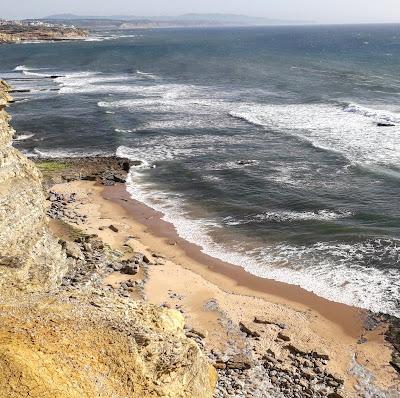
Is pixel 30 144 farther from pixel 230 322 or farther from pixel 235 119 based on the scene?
pixel 230 322

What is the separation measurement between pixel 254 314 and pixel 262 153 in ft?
84.4

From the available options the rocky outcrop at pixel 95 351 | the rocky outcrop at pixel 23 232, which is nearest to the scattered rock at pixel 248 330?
the rocky outcrop at pixel 95 351

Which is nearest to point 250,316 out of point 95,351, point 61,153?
point 95,351

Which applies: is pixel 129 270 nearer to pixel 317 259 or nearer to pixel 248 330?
pixel 248 330

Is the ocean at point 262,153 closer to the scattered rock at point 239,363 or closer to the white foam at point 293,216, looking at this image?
the white foam at point 293,216

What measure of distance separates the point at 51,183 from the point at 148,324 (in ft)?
94.3

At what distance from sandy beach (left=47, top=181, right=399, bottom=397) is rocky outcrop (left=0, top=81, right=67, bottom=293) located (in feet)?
13.6

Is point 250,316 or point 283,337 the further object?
point 250,316

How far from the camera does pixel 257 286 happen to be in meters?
25.1

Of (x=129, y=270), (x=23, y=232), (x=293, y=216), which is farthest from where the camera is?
(x=293, y=216)

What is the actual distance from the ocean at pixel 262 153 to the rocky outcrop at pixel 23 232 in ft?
35.7

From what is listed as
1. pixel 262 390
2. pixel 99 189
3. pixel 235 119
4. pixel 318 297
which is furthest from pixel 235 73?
pixel 262 390

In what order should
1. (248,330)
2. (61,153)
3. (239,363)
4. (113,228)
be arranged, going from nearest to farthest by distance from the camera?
1. (239,363)
2. (248,330)
3. (113,228)
4. (61,153)

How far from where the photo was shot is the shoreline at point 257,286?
22578 millimetres
